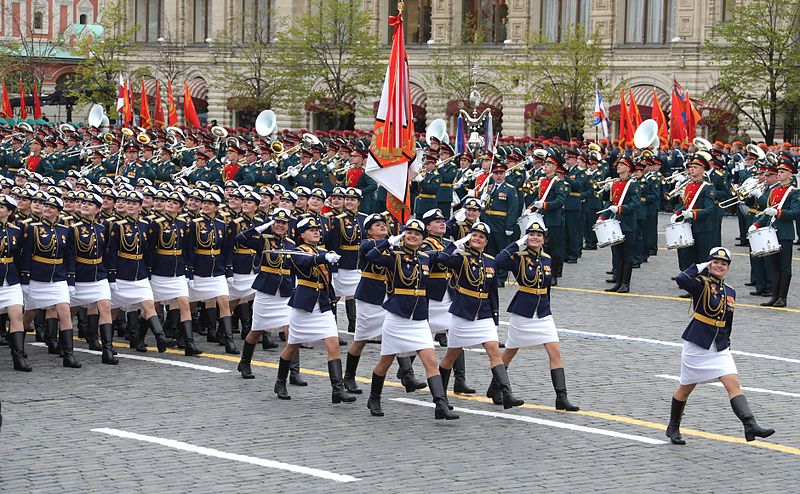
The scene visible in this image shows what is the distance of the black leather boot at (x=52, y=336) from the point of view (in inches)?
603

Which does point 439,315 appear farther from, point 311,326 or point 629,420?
point 629,420

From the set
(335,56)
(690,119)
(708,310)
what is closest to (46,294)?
(708,310)

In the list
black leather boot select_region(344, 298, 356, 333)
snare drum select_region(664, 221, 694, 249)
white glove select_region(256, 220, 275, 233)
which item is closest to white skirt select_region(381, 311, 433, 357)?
white glove select_region(256, 220, 275, 233)

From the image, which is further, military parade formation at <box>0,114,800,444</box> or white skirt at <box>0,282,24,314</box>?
white skirt at <box>0,282,24,314</box>

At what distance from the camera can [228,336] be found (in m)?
15.7

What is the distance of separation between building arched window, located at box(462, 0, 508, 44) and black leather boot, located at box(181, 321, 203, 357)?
40389mm

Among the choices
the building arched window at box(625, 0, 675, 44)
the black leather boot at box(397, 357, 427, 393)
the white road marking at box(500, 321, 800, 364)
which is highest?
the building arched window at box(625, 0, 675, 44)

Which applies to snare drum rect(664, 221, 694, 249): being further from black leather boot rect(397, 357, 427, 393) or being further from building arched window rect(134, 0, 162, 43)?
building arched window rect(134, 0, 162, 43)

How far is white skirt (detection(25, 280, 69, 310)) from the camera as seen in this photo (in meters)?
14.8

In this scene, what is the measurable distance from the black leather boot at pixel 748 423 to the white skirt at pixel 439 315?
3239 millimetres

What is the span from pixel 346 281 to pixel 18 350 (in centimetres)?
394

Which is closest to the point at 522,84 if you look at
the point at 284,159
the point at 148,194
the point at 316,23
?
the point at 316,23

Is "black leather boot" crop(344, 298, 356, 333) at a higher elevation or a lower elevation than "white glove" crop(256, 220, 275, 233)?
lower

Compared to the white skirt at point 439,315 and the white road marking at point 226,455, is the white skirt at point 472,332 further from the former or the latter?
the white road marking at point 226,455
